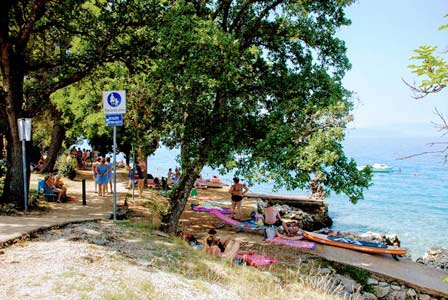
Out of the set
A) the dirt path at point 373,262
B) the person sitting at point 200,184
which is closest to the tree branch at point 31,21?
the dirt path at point 373,262

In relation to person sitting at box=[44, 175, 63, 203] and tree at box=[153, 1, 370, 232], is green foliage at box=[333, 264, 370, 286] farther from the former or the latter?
person sitting at box=[44, 175, 63, 203]

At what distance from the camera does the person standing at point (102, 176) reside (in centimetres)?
1608

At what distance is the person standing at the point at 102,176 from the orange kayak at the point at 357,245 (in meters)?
8.97

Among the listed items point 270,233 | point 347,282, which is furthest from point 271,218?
point 347,282

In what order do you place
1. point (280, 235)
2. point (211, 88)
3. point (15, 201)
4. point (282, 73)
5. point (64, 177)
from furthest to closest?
point (64, 177), point (280, 235), point (282, 73), point (15, 201), point (211, 88)

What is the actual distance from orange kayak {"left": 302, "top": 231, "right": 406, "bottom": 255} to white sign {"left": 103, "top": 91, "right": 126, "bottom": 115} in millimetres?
8555

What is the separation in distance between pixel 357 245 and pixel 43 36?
14.1 m

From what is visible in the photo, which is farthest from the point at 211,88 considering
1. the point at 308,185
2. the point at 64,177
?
the point at 64,177

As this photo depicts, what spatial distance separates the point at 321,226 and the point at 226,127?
50.8ft


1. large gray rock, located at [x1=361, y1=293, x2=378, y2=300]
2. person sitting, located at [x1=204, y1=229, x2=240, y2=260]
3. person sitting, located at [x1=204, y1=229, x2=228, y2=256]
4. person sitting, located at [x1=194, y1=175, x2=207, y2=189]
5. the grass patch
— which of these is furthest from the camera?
person sitting, located at [x1=194, y1=175, x2=207, y2=189]

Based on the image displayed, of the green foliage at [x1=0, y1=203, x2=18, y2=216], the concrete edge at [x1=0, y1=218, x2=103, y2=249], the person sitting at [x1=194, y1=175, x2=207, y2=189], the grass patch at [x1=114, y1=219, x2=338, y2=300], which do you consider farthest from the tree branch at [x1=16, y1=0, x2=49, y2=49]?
the person sitting at [x1=194, y1=175, x2=207, y2=189]

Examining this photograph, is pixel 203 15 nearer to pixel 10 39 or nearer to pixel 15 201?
pixel 10 39

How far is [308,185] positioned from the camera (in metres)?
9.55

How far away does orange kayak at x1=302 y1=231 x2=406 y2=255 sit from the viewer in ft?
43.1
